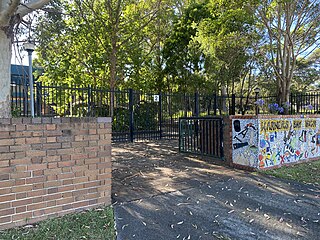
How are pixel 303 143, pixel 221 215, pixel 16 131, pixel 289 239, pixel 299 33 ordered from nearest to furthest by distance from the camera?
pixel 289 239, pixel 16 131, pixel 221 215, pixel 303 143, pixel 299 33

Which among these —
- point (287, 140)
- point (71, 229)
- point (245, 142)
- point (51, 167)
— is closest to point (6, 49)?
point (51, 167)

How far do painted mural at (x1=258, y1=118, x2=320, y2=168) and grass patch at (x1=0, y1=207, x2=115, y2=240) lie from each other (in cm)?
363

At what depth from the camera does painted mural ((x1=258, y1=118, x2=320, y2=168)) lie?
17.2 feet

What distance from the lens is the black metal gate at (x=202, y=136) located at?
602cm

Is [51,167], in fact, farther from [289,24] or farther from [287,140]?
[289,24]

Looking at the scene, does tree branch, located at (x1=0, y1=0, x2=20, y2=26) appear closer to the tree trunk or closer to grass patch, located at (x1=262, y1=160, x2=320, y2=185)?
the tree trunk

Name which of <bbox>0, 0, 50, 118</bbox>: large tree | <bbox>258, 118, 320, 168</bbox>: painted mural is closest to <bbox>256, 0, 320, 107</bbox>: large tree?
<bbox>258, 118, 320, 168</bbox>: painted mural

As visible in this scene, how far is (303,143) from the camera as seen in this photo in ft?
20.2

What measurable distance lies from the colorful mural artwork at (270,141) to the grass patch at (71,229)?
3.44m

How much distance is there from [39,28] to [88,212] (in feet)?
14.2

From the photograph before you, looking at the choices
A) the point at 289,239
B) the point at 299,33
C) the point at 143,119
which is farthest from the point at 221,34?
the point at 289,239

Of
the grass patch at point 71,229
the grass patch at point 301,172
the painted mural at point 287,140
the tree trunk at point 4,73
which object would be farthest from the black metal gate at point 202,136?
the tree trunk at point 4,73

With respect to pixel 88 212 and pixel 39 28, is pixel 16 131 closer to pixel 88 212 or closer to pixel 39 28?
pixel 88 212

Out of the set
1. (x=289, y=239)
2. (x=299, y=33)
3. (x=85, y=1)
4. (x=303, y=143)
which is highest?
(x=85, y=1)
